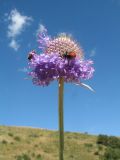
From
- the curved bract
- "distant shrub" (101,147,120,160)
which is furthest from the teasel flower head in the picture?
"distant shrub" (101,147,120,160)

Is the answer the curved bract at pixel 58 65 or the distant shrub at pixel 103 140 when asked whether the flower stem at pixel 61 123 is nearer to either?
the curved bract at pixel 58 65

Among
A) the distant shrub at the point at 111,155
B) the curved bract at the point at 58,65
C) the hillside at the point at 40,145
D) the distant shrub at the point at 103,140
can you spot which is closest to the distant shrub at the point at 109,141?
the distant shrub at the point at 103,140

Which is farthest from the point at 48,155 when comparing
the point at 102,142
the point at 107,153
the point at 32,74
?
the point at 32,74

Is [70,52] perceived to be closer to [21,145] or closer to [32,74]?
[32,74]

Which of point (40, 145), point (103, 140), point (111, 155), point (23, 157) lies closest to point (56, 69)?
point (23, 157)

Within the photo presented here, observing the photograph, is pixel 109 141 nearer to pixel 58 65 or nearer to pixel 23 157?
pixel 23 157

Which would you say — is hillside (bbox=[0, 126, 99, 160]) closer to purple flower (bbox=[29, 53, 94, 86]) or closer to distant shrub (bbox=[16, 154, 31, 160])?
distant shrub (bbox=[16, 154, 31, 160])
